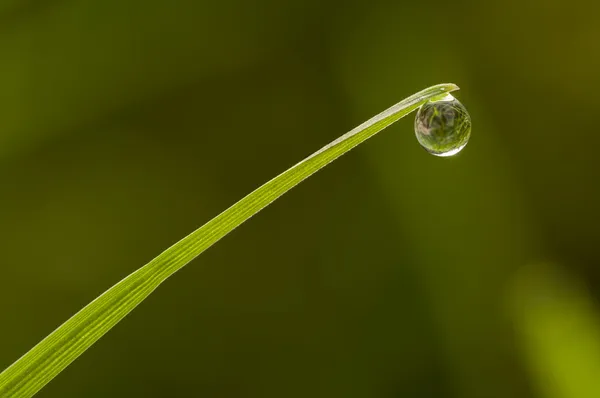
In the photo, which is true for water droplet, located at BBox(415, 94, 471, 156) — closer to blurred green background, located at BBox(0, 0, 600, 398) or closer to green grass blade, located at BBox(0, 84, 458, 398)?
green grass blade, located at BBox(0, 84, 458, 398)

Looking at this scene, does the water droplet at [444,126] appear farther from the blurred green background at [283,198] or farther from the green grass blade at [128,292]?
the blurred green background at [283,198]

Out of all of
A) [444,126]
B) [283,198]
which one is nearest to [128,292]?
[444,126]

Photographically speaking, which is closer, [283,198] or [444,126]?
[444,126]

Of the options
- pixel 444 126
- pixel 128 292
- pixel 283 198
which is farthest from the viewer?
pixel 283 198

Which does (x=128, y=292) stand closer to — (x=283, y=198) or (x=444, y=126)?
(x=444, y=126)

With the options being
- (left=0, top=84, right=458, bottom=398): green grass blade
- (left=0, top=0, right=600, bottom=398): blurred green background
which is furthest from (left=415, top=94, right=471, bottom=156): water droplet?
(left=0, top=0, right=600, bottom=398): blurred green background

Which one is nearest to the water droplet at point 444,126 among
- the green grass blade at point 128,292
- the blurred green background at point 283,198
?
the green grass blade at point 128,292

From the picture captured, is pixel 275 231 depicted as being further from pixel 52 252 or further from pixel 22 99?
pixel 22 99
